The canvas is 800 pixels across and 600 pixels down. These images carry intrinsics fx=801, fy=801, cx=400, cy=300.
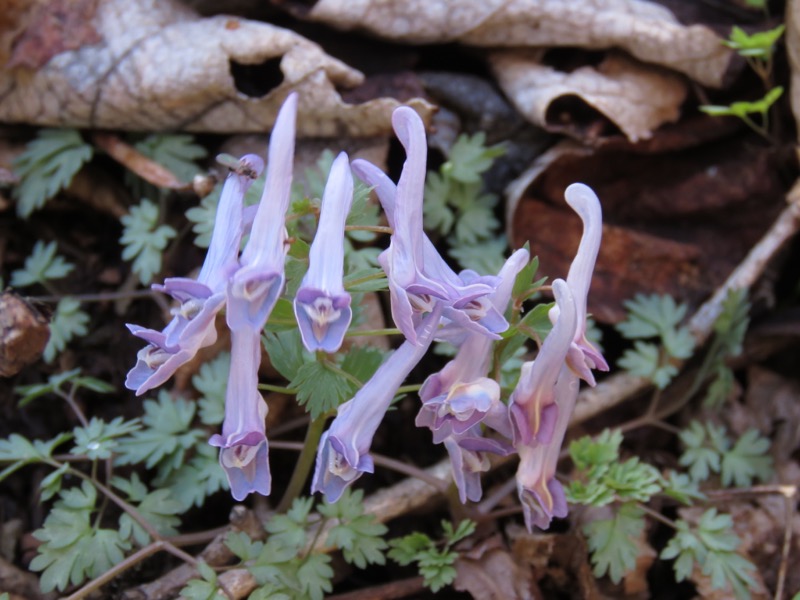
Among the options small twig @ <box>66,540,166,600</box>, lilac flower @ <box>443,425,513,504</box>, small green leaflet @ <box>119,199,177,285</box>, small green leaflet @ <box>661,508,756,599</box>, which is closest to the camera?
lilac flower @ <box>443,425,513,504</box>

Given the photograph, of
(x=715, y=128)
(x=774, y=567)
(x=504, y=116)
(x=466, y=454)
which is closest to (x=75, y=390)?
(x=466, y=454)

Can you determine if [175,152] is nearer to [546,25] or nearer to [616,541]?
[546,25]

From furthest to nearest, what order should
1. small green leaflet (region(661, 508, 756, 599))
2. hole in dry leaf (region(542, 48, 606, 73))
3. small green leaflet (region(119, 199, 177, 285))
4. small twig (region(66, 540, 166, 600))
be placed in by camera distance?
1. hole in dry leaf (region(542, 48, 606, 73))
2. small green leaflet (region(119, 199, 177, 285))
3. small green leaflet (region(661, 508, 756, 599))
4. small twig (region(66, 540, 166, 600))

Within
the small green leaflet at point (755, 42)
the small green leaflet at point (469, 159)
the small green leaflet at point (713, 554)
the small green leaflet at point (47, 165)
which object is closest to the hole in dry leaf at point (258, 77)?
the small green leaflet at point (47, 165)

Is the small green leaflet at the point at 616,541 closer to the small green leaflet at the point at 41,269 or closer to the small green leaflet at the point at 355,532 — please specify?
the small green leaflet at the point at 355,532

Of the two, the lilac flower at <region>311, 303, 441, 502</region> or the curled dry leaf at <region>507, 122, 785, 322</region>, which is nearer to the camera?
the lilac flower at <region>311, 303, 441, 502</region>

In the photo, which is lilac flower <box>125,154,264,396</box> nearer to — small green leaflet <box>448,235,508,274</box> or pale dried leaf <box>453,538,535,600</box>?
pale dried leaf <box>453,538,535,600</box>

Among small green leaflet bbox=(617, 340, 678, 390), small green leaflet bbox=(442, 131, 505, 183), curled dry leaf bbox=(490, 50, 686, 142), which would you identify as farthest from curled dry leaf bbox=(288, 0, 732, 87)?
small green leaflet bbox=(617, 340, 678, 390)
